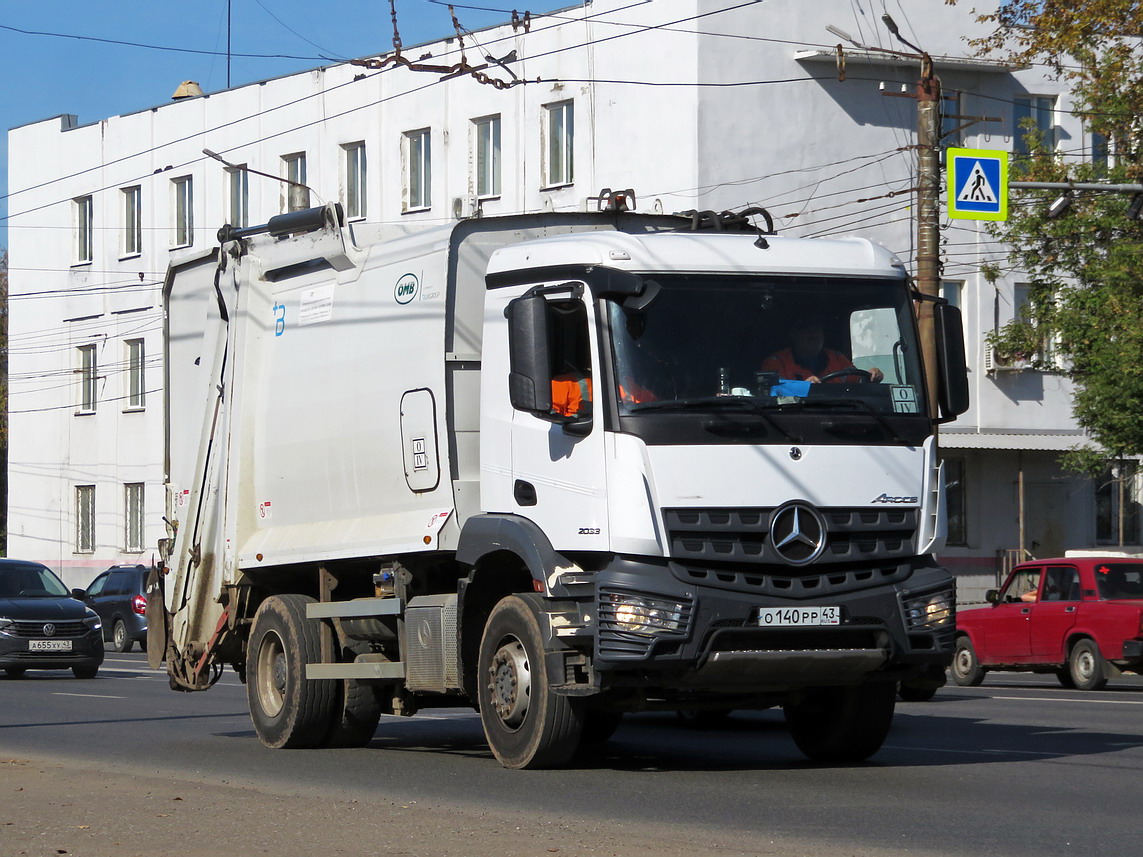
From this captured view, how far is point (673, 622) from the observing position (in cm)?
1041

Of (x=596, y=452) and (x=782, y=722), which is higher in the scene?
(x=596, y=452)

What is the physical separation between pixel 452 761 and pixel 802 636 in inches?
121

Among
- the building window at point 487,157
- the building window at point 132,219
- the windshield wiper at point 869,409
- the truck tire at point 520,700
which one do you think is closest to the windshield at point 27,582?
the truck tire at point 520,700

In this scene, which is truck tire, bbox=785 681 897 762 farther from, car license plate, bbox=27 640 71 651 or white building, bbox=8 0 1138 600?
white building, bbox=8 0 1138 600

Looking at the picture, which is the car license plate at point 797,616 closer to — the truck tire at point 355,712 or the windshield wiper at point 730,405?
the windshield wiper at point 730,405

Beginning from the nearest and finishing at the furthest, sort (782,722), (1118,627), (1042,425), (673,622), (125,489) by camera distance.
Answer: (673,622) < (782,722) < (1118,627) < (1042,425) < (125,489)

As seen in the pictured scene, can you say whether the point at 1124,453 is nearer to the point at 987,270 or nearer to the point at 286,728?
the point at 987,270

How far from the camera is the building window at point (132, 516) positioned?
1975 inches

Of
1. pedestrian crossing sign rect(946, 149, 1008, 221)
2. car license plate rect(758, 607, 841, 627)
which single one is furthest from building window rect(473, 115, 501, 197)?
car license plate rect(758, 607, 841, 627)

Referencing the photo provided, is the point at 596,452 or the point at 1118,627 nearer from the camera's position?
the point at 596,452

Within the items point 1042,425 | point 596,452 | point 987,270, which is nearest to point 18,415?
point 1042,425

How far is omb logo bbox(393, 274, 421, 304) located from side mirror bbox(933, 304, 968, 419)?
325 centimetres

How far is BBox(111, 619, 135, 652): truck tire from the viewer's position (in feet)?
121

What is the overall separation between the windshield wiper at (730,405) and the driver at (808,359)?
0.77 ft
